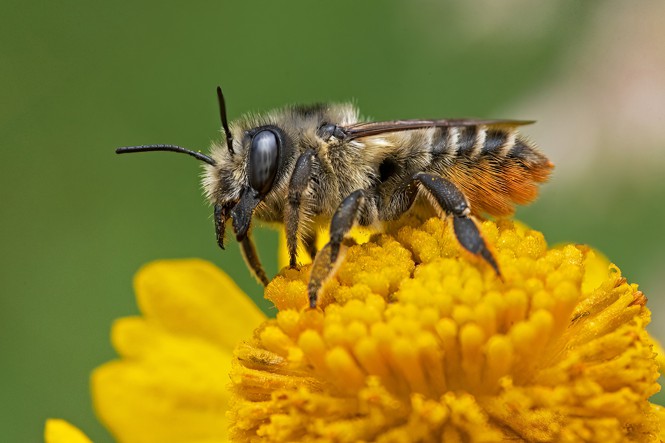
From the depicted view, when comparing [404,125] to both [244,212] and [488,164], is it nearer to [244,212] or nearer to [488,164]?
[488,164]

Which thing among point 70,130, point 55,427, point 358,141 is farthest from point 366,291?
point 70,130

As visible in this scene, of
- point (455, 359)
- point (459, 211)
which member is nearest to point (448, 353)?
point (455, 359)

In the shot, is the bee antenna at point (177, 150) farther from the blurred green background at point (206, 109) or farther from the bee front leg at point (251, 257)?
the blurred green background at point (206, 109)

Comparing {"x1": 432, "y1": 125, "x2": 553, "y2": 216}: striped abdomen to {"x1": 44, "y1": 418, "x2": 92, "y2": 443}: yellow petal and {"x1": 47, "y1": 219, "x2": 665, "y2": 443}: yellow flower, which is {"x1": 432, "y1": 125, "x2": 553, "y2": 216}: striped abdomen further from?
{"x1": 44, "y1": 418, "x2": 92, "y2": 443}: yellow petal

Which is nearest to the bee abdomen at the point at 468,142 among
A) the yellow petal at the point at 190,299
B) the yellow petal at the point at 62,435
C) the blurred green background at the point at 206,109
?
the yellow petal at the point at 190,299

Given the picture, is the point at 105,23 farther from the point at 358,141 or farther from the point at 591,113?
→ the point at 358,141

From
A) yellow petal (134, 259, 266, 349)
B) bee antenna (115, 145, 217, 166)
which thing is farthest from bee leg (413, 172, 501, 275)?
yellow petal (134, 259, 266, 349)

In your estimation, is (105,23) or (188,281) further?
(105,23)
